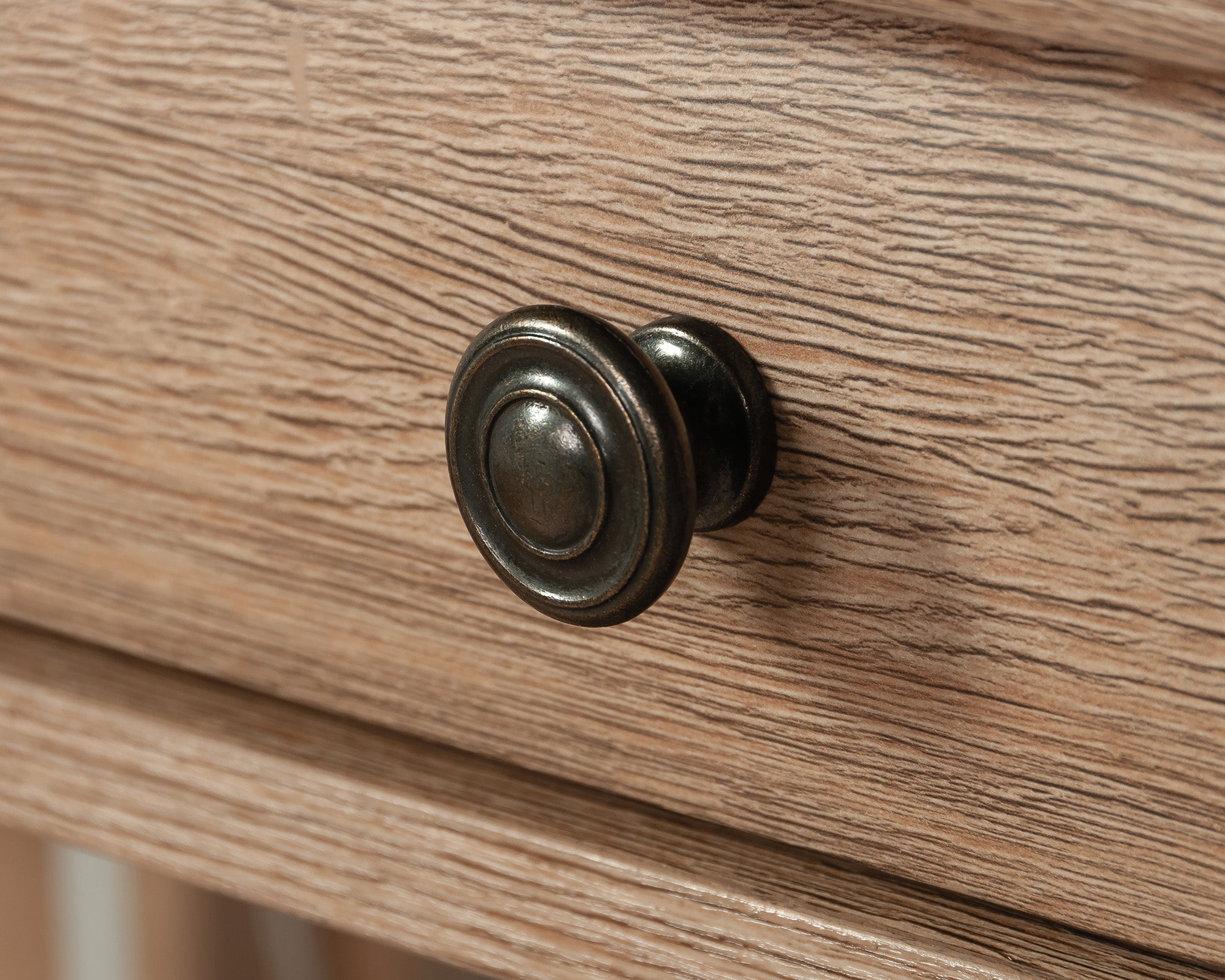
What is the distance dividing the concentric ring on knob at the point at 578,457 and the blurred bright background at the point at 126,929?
44 centimetres

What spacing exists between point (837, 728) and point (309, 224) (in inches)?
5.8

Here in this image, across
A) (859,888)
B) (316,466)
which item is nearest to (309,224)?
(316,466)

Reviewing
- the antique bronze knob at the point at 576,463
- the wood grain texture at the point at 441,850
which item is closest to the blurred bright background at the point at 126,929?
the wood grain texture at the point at 441,850

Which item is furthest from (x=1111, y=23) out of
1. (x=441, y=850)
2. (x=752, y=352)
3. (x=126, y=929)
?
(x=126, y=929)

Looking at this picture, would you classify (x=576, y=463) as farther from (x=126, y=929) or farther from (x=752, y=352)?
(x=126, y=929)

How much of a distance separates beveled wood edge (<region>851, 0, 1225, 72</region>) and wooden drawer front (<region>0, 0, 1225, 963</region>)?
1 cm

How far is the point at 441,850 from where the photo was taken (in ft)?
0.87

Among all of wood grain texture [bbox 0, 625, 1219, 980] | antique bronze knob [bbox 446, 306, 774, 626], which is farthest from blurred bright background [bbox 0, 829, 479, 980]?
antique bronze knob [bbox 446, 306, 774, 626]

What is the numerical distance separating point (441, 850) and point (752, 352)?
13 cm

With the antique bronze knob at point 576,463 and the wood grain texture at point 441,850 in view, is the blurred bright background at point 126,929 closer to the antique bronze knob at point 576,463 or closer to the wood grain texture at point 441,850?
the wood grain texture at point 441,850

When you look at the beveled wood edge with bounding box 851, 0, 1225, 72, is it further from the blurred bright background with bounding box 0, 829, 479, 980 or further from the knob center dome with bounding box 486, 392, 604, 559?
the blurred bright background with bounding box 0, 829, 479, 980

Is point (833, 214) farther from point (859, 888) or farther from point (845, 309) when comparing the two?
point (859, 888)

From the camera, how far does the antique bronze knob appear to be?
18cm

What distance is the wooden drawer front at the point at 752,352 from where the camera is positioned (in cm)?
18
